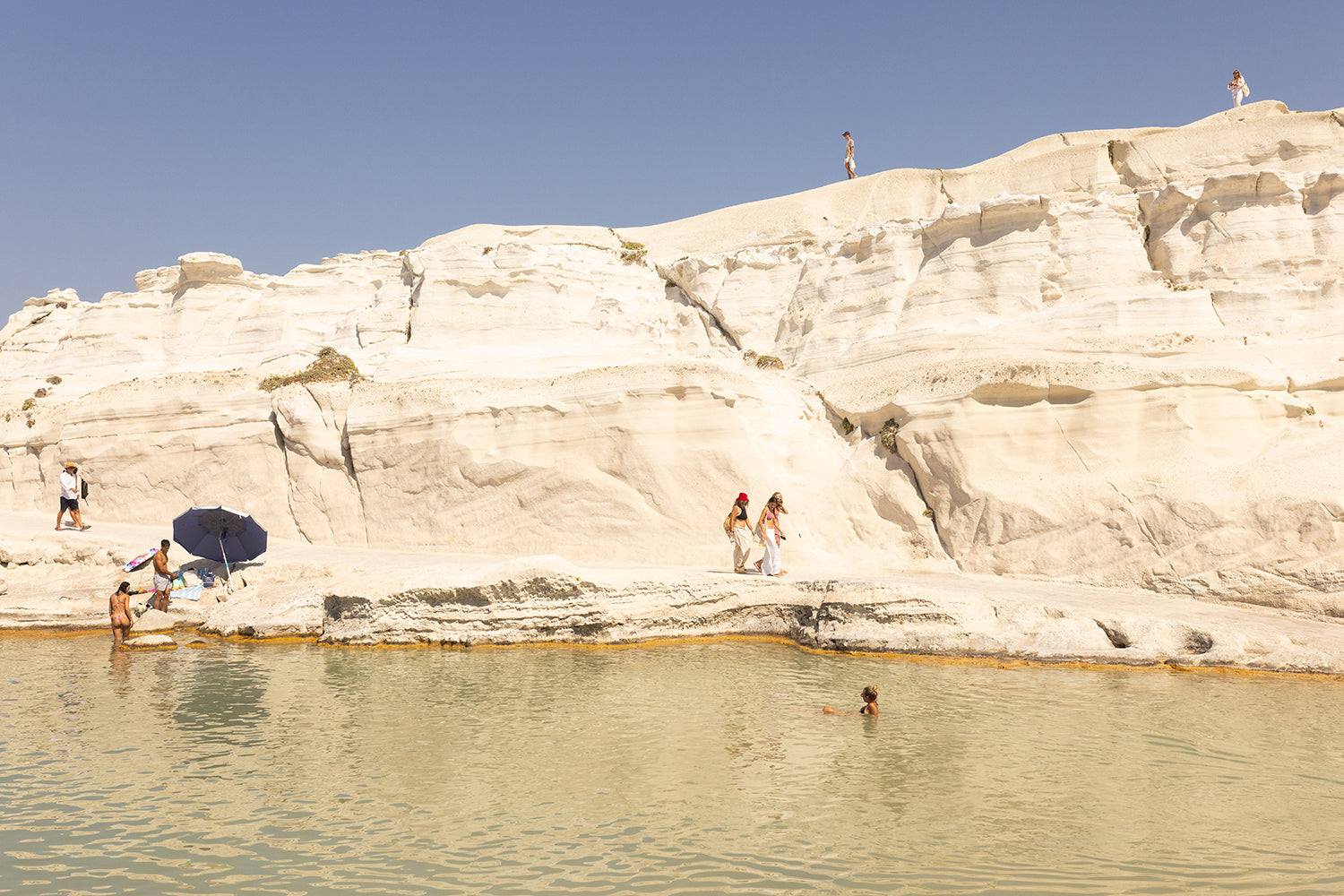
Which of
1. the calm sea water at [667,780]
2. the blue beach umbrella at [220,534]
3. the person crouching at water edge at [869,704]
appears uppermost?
the blue beach umbrella at [220,534]

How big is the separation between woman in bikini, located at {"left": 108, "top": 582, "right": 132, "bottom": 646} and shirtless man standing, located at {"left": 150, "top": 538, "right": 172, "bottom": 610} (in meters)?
1.00

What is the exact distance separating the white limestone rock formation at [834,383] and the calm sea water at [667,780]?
201 inches

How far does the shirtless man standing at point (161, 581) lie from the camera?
13.5 meters

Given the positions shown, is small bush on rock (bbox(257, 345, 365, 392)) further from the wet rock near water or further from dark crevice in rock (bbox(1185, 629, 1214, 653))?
dark crevice in rock (bbox(1185, 629, 1214, 653))

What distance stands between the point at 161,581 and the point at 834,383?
12147mm

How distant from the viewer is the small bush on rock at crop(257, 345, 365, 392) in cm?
1961

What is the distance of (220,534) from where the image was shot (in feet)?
46.1

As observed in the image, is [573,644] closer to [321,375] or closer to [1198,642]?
[1198,642]

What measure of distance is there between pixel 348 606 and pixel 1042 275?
13829 mm

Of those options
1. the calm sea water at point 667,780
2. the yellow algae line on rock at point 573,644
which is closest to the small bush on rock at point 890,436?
the yellow algae line on rock at point 573,644

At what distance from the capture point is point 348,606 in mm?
12531

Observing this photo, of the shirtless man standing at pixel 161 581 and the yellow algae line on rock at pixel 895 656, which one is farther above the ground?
the shirtless man standing at pixel 161 581

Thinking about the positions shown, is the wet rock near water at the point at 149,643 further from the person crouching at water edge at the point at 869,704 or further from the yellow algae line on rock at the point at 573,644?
the person crouching at water edge at the point at 869,704

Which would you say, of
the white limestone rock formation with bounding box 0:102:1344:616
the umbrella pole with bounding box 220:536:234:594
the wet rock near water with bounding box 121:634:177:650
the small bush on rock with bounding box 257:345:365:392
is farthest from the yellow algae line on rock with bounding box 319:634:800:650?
the small bush on rock with bounding box 257:345:365:392
